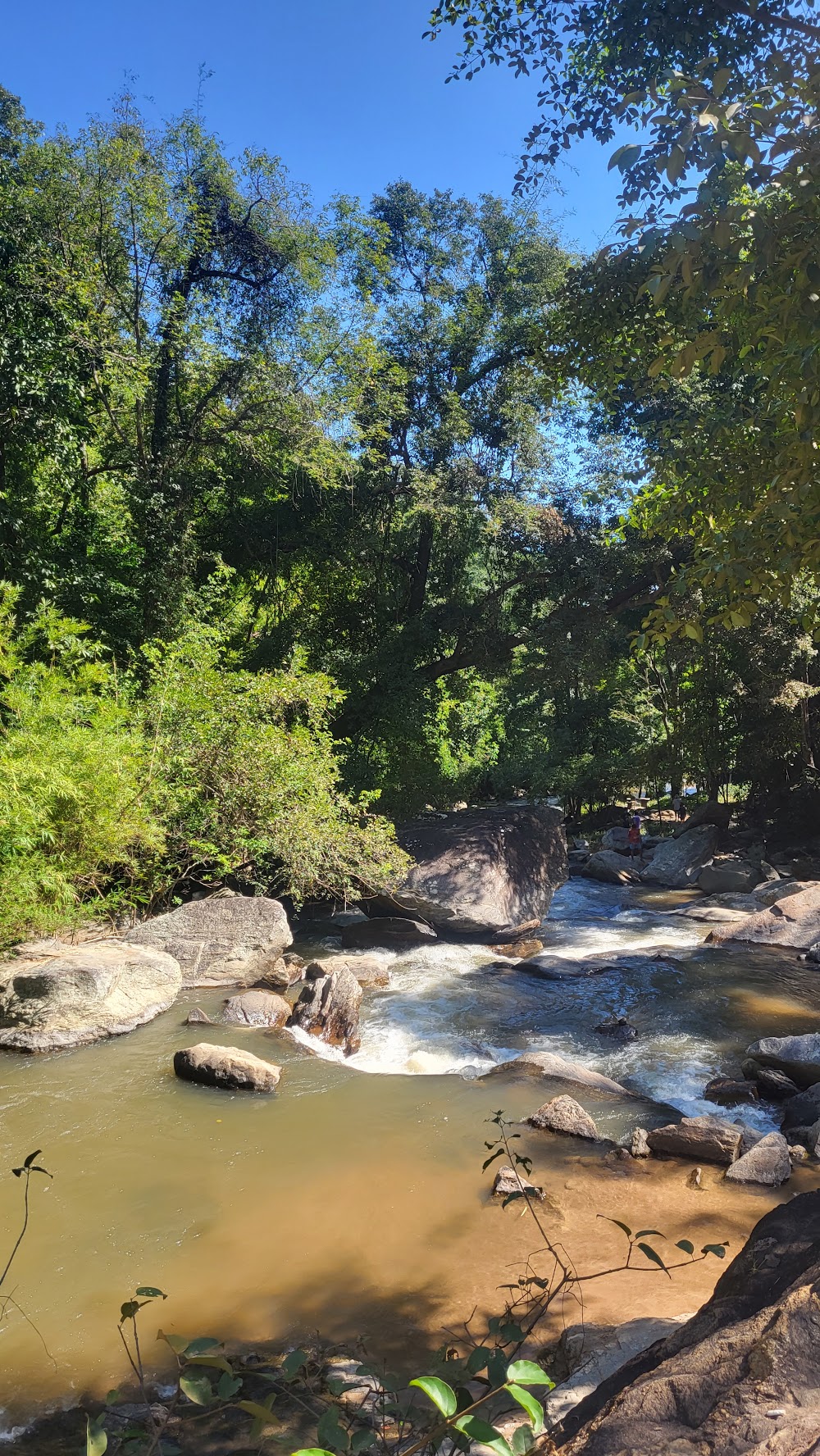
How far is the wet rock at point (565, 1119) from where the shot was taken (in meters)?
5.93

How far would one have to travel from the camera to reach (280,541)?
53.9ft

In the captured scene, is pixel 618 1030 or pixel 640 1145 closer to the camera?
pixel 640 1145

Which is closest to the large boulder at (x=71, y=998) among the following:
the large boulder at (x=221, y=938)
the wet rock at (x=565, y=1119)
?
the large boulder at (x=221, y=938)

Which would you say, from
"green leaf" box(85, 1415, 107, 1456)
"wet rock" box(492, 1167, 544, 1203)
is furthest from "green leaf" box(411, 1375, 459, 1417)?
"wet rock" box(492, 1167, 544, 1203)

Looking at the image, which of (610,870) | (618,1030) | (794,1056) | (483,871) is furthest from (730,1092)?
(610,870)

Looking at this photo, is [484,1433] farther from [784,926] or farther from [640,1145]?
[784,926]

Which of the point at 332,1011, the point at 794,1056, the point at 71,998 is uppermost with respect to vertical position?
the point at 71,998

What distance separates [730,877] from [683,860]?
5.57ft

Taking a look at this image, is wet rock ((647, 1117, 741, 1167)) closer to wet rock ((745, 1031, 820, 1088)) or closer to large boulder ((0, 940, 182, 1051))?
wet rock ((745, 1031, 820, 1088))

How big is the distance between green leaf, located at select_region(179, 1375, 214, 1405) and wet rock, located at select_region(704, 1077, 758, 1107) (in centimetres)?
563

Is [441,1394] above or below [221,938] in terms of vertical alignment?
above

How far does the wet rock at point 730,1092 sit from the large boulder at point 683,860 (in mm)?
10378

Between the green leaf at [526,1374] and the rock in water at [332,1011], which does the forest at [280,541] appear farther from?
the green leaf at [526,1374]

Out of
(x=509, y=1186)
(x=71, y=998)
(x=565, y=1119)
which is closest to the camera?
(x=509, y=1186)
